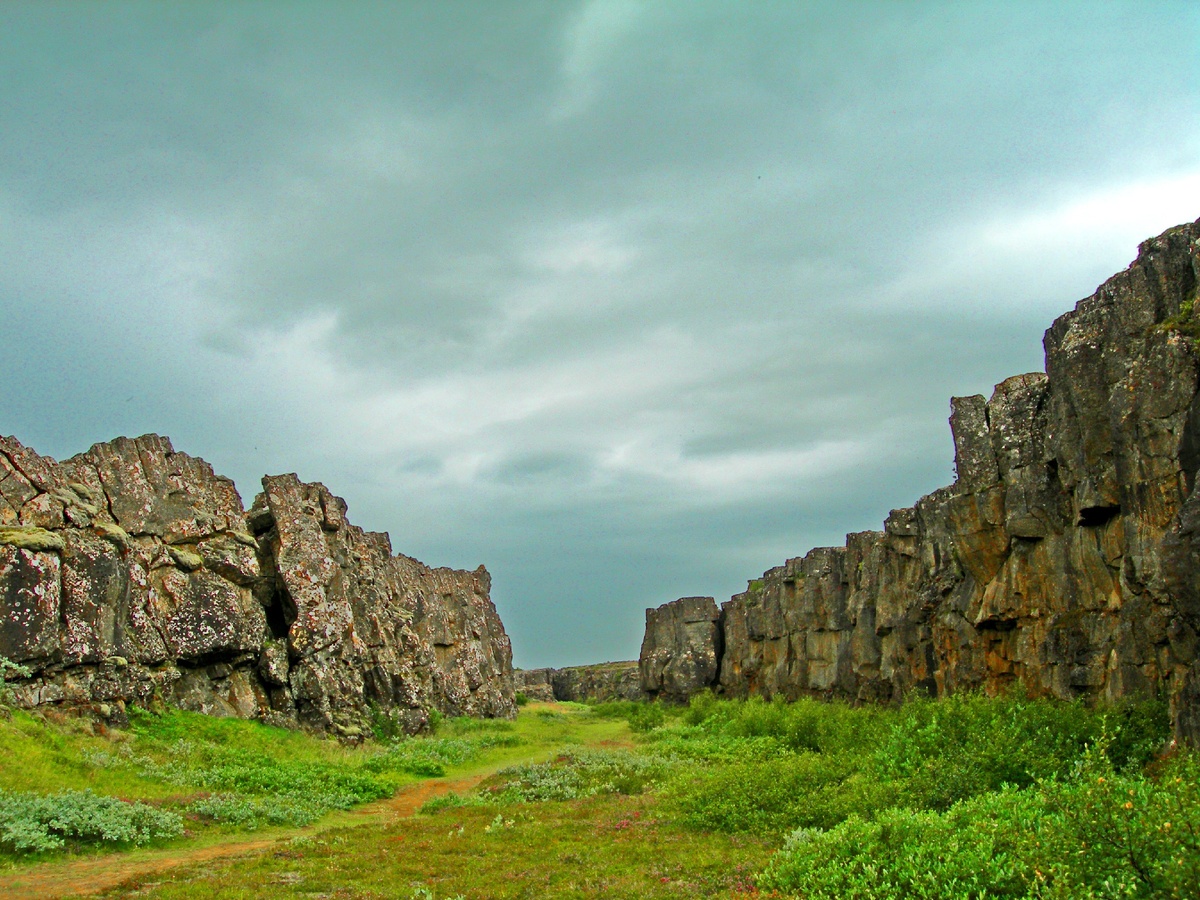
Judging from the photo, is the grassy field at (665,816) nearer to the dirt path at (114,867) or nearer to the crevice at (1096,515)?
the dirt path at (114,867)

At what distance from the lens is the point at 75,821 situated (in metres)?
16.2

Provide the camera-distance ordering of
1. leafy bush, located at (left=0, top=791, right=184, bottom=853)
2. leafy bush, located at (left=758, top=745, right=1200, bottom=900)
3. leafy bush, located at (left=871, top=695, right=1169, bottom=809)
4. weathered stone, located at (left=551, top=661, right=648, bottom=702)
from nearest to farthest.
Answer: leafy bush, located at (left=758, top=745, right=1200, bottom=900), leafy bush, located at (left=0, top=791, right=184, bottom=853), leafy bush, located at (left=871, top=695, right=1169, bottom=809), weathered stone, located at (left=551, top=661, right=648, bottom=702)

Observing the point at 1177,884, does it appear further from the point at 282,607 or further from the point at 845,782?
the point at 282,607

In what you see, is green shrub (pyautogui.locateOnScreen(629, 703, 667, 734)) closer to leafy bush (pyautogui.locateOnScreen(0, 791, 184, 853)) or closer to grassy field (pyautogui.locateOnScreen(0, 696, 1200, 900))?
grassy field (pyautogui.locateOnScreen(0, 696, 1200, 900))

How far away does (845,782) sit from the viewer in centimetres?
1788

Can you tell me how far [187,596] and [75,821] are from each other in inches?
610

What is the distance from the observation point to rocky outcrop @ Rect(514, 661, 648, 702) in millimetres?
104812

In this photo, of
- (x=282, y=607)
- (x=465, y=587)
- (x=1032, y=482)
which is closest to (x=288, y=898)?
(x=1032, y=482)

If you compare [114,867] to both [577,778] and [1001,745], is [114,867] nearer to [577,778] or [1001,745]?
[577,778]

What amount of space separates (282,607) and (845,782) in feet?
82.6

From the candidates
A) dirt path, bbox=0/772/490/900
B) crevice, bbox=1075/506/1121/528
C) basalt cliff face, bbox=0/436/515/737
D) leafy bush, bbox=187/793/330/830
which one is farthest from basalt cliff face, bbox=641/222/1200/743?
basalt cliff face, bbox=0/436/515/737

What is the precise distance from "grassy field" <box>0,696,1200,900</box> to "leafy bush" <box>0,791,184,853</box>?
9 cm

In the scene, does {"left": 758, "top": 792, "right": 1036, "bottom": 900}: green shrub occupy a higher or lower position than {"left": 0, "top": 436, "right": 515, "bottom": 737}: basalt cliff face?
lower

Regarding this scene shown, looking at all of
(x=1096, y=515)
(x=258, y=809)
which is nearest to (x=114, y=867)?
(x=258, y=809)
